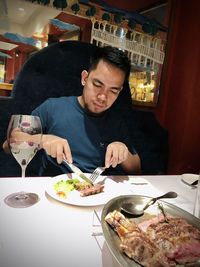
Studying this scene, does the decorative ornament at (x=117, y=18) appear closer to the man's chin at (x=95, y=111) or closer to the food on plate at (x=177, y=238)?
the man's chin at (x=95, y=111)

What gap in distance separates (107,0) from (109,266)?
2092 millimetres

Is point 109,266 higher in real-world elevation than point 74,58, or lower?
lower

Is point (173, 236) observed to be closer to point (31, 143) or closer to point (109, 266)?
point (109, 266)

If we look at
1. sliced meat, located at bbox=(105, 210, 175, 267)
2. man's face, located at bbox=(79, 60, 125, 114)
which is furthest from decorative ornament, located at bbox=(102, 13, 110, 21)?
sliced meat, located at bbox=(105, 210, 175, 267)

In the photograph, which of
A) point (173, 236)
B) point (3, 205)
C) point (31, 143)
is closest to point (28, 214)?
point (3, 205)

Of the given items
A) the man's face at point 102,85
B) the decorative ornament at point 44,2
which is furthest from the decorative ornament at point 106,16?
the man's face at point 102,85

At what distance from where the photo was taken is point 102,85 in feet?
4.45

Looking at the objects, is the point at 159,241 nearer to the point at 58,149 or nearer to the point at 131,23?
the point at 58,149

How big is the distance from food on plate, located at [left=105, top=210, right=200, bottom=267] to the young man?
2.55ft

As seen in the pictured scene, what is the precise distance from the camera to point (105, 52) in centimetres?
141

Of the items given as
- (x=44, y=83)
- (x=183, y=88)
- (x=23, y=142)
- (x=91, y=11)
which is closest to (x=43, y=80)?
(x=44, y=83)

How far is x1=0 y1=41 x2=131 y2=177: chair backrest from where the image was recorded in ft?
5.00

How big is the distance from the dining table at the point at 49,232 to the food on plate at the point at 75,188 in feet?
0.10

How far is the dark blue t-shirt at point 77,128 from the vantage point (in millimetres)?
1400
